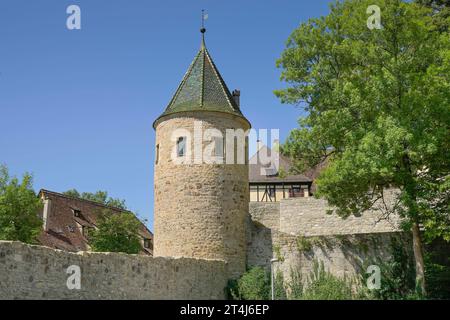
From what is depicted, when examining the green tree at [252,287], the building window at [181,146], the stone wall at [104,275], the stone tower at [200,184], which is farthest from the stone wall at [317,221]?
the stone wall at [104,275]

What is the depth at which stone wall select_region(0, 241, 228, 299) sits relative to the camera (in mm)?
12117

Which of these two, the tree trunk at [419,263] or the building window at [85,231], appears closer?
the tree trunk at [419,263]

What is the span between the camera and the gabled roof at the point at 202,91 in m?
22.9

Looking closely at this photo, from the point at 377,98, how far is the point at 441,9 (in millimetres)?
12963

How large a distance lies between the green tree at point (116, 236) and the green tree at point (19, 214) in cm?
451

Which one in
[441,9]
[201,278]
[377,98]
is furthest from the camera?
[441,9]

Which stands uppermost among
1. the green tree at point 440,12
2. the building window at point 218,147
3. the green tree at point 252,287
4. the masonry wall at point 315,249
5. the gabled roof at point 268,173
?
the green tree at point 440,12

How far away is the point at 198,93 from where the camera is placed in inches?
914

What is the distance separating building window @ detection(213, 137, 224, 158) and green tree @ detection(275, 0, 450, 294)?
9.14 ft

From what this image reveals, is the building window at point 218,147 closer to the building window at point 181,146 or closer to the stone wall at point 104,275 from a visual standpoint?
the building window at point 181,146

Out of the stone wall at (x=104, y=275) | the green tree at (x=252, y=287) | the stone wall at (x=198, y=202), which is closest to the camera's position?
the stone wall at (x=104, y=275)
